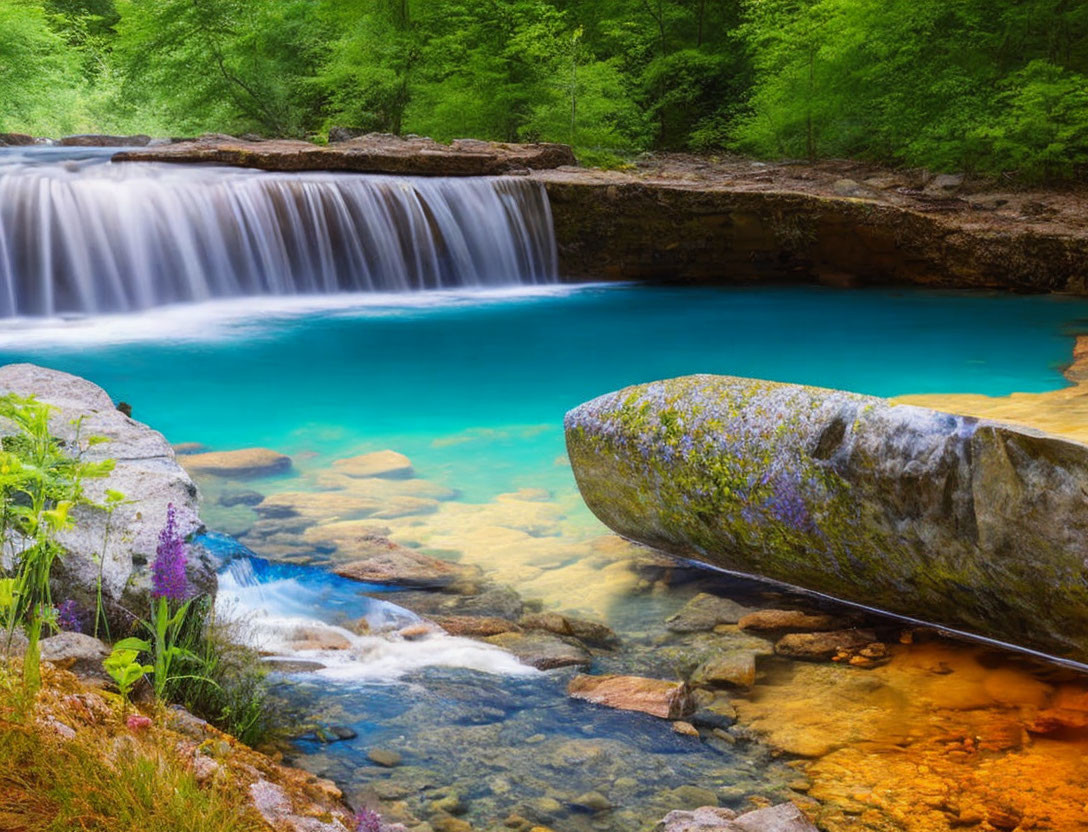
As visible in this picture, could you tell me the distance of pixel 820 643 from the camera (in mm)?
3879

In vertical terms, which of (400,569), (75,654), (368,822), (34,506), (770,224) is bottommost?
(400,569)

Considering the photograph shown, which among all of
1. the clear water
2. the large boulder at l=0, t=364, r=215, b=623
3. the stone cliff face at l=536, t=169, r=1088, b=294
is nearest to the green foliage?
the large boulder at l=0, t=364, r=215, b=623

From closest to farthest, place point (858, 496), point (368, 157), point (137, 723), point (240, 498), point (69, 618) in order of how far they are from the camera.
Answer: point (137, 723) < point (69, 618) < point (858, 496) < point (240, 498) < point (368, 157)

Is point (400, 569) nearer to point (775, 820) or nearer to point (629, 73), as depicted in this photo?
point (775, 820)

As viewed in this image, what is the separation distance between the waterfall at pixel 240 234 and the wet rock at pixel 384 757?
32.3 ft

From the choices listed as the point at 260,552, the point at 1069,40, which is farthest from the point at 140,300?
the point at 1069,40

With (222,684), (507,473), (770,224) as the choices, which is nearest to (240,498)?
(507,473)

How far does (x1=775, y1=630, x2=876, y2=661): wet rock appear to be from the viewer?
3828mm

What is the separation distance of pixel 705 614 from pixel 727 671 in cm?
56

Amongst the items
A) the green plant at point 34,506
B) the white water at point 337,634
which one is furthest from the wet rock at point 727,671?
the green plant at point 34,506

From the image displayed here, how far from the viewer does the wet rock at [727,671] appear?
3.58 metres

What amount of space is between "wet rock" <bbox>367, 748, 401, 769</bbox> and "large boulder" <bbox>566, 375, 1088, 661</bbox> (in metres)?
1.78

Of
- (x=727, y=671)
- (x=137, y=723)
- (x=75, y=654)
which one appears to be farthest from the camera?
(x=727, y=671)

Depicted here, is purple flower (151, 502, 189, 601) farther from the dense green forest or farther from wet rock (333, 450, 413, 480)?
the dense green forest
